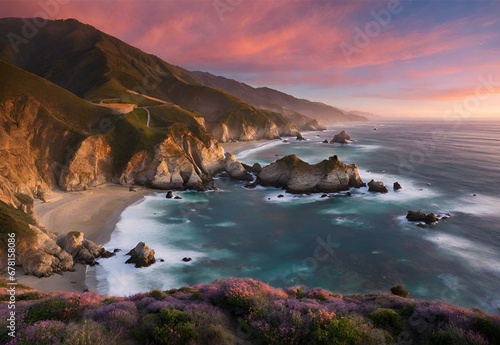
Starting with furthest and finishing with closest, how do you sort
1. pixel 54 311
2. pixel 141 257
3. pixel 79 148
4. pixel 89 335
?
1. pixel 79 148
2. pixel 141 257
3. pixel 54 311
4. pixel 89 335

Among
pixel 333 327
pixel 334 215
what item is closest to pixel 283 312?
pixel 333 327

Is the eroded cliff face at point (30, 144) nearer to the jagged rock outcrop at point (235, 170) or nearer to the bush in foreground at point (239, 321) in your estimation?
the jagged rock outcrop at point (235, 170)

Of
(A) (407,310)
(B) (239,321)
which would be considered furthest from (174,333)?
(A) (407,310)

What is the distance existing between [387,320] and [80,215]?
4488 centimetres

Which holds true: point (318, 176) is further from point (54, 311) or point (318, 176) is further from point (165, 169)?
point (54, 311)

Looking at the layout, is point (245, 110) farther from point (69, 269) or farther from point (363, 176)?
point (69, 269)

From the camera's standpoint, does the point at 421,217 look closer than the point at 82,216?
No

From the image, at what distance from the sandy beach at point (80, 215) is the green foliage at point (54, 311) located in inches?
653

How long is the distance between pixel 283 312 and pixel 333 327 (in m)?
2.22

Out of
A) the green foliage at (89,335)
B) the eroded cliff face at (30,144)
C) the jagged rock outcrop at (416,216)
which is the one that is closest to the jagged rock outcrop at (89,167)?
the eroded cliff face at (30,144)

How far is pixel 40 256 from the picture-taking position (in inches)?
1139

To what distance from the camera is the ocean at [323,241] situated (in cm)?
3177

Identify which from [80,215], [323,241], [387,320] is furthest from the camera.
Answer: [80,215]

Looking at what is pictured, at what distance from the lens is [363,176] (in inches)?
3135
